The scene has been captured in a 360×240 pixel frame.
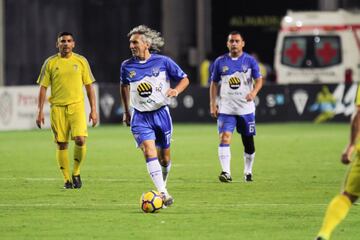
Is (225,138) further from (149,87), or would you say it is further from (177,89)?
(177,89)

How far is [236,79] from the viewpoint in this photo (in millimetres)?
19156

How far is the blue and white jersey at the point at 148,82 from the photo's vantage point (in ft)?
49.5

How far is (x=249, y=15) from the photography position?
151 feet

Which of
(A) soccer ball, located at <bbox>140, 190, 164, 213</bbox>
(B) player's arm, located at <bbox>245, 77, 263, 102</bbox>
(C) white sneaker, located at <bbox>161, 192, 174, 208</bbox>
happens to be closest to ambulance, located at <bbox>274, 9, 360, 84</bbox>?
(B) player's arm, located at <bbox>245, 77, 263, 102</bbox>

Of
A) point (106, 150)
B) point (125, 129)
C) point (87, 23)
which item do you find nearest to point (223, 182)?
point (106, 150)

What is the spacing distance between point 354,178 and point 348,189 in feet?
0.41

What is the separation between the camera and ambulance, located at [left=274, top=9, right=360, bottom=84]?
39750 millimetres

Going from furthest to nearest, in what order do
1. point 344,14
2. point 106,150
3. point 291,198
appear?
1. point 344,14
2. point 106,150
3. point 291,198

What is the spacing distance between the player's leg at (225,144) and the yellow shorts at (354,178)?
7.50m

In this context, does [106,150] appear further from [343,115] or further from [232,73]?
[343,115]

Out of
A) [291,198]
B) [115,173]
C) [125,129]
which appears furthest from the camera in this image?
[125,129]

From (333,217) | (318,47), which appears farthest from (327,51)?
(333,217)

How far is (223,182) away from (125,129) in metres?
15.3

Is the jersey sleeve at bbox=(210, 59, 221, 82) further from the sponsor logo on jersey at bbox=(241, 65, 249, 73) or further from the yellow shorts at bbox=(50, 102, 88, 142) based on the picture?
the yellow shorts at bbox=(50, 102, 88, 142)
